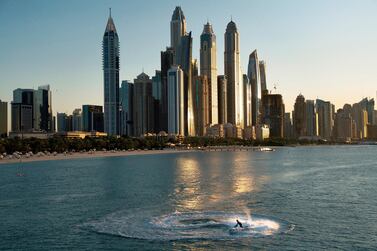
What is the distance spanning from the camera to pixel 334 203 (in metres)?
61.4

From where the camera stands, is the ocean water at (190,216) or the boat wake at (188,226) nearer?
the ocean water at (190,216)

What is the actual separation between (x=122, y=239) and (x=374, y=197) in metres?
40.3

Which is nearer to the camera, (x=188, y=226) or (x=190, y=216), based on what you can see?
(x=188, y=226)

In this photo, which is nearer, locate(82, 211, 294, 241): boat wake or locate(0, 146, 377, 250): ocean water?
locate(0, 146, 377, 250): ocean water

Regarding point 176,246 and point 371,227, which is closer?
point 176,246

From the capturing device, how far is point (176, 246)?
39562mm

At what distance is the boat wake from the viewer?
142 feet

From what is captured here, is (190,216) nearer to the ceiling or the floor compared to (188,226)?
nearer to the ceiling

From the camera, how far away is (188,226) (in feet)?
153

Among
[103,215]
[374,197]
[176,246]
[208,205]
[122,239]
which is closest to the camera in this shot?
[176,246]

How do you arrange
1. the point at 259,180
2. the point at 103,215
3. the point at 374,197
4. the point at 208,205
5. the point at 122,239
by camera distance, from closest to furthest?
the point at 122,239, the point at 103,215, the point at 208,205, the point at 374,197, the point at 259,180

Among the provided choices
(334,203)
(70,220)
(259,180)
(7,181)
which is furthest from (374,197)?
(7,181)

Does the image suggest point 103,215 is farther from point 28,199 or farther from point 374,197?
point 374,197

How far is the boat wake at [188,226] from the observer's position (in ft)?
142
